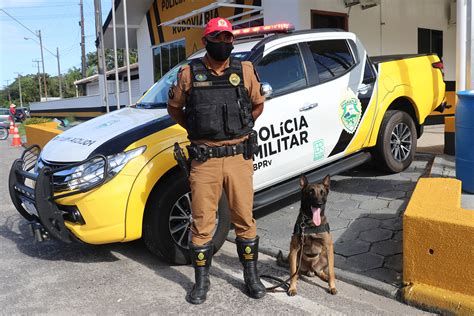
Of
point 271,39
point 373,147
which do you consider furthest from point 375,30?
point 271,39

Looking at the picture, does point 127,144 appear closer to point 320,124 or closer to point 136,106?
point 136,106

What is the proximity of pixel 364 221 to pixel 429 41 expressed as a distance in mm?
9650

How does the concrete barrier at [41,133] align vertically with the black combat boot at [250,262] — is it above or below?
above

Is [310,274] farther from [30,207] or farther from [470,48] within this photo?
[470,48]

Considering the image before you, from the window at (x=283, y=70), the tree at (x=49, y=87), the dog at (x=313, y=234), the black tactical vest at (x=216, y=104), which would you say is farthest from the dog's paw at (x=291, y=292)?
the tree at (x=49, y=87)

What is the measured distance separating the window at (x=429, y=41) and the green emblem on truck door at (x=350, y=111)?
8117mm

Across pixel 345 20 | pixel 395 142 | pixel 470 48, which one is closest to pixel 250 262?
pixel 395 142

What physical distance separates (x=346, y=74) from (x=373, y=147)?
111cm

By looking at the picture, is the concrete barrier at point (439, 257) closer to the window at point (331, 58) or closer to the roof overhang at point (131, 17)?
the window at point (331, 58)

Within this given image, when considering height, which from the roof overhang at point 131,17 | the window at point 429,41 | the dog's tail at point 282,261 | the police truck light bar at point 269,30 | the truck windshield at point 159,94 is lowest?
the dog's tail at point 282,261

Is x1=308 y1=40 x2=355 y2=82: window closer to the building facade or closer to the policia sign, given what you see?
the policia sign

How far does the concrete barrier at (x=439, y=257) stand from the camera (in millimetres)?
2861

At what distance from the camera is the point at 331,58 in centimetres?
525

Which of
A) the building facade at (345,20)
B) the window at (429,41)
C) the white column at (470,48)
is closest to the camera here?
the white column at (470,48)
